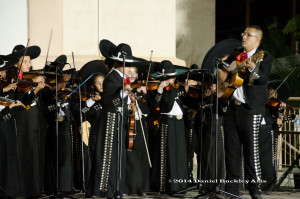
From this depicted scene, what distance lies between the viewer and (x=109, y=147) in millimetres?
7488

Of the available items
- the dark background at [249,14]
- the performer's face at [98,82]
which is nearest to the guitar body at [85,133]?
the performer's face at [98,82]

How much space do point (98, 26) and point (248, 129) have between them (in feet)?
14.7

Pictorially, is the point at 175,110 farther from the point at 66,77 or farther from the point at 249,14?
the point at 249,14

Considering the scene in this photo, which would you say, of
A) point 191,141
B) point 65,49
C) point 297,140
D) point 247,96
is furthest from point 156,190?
point 297,140

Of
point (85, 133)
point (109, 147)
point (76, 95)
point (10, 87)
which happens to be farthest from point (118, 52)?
point (85, 133)

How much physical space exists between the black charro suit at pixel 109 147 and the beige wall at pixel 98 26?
3.35 meters

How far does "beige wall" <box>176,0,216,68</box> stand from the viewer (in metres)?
16.2

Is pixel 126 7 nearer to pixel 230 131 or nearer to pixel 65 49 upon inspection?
pixel 65 49

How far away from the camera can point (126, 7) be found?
11664 mm

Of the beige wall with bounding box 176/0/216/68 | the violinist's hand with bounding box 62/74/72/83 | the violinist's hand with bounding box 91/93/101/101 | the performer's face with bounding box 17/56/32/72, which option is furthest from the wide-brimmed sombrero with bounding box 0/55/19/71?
the beige wall with bounding box 176/0/216/68

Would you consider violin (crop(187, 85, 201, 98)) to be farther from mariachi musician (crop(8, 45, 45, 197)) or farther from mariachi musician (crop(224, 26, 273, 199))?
mariachi musician (crop(8, 45, 45, 197))

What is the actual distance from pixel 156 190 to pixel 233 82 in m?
2.59

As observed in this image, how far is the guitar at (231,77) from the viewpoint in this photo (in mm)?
7586

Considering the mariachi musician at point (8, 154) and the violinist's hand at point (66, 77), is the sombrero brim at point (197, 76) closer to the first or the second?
the violinist's hand at point (66, 77)
